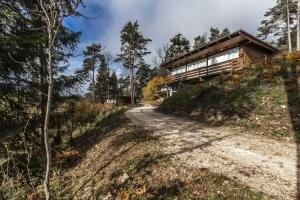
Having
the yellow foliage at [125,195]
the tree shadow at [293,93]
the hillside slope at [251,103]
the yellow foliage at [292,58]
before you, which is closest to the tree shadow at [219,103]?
the hillside slope at [251,103]

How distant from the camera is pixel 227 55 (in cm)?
2922

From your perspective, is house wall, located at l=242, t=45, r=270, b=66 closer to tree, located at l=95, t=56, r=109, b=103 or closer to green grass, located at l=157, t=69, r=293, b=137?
green grass, located at l=157, t=69, r=293, b=137

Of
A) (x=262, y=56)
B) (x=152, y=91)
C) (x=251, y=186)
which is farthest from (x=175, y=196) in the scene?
(x=152, y=91)

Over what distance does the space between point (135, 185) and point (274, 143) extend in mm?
6039

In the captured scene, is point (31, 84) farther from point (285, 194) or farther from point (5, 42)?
point (285, 194)

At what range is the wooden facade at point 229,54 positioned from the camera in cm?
2677

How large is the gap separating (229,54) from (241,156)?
22039 millimetres

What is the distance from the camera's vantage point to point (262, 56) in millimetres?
30375

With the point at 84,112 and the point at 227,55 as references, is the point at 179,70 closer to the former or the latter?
the point at 227,55

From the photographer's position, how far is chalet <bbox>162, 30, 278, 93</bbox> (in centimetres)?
2678

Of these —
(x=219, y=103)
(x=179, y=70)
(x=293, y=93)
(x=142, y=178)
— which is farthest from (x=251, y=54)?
(x=142, y=178)

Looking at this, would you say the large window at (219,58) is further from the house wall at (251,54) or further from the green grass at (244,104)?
the green grass at (244,104)

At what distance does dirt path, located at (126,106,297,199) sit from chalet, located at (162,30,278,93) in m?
16.2

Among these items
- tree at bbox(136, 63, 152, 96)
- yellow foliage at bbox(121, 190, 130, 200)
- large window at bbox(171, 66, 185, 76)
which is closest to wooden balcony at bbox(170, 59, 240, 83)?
large window at bbox(171, 66, 185, 76)
